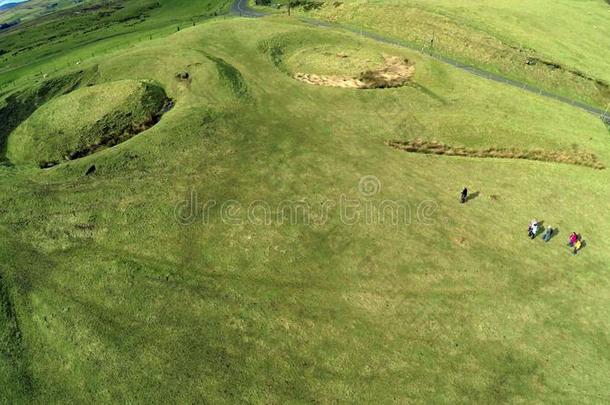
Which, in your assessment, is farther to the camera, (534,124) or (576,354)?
(534,124)

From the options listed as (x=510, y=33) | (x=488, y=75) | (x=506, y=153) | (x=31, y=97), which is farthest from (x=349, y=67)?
(x=31, y=97)

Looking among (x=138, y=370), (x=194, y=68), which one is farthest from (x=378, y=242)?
(x=194, y=68)

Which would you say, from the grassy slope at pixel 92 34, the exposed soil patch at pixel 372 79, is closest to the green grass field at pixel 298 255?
A: the exposed soil patch at pixel 372 79

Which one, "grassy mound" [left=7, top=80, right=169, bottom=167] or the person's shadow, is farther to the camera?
"grassy mound" [left=7, top=80, right=169, bottom=167]

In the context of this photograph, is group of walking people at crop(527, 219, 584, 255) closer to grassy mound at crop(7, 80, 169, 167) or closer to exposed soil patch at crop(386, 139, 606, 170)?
exposed soil patch at crop(386, 139, 606, 170)

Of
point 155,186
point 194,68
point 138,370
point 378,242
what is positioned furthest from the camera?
point 194,68

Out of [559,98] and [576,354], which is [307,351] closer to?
[576,354]

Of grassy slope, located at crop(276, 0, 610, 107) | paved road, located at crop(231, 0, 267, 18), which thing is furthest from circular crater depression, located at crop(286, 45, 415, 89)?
paved road, located at crop(231, 0, 267, 18)
